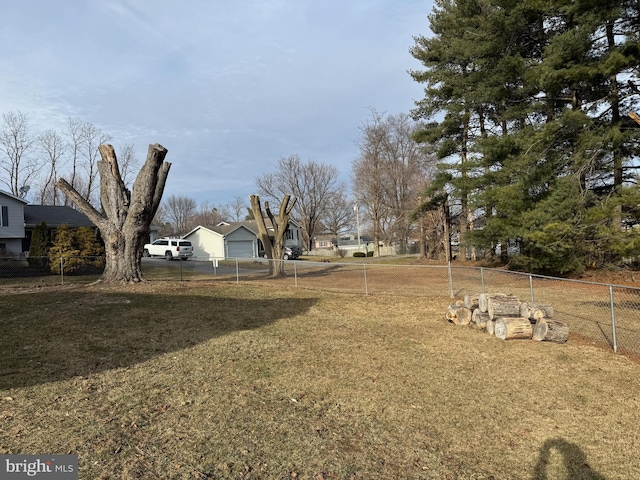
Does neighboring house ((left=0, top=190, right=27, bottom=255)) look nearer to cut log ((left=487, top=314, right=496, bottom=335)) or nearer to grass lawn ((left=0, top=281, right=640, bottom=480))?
grass lawn ((left=0, top=281, right=640, bottom=480))

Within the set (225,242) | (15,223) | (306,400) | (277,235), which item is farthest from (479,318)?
(225,242)

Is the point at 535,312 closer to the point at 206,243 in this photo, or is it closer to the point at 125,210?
the point at 125,210

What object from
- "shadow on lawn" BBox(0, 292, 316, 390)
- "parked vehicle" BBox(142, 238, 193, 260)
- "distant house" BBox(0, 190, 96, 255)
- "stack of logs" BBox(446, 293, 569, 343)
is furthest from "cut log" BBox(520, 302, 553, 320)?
"parked vehicle" BBox(142, 238, 193, 260)

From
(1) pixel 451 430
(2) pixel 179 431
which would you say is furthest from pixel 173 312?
(1) pixel 451 430

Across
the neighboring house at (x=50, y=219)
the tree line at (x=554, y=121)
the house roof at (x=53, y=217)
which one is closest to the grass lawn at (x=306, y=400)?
the tree line at (x=554, y=121)

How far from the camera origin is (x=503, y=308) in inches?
316

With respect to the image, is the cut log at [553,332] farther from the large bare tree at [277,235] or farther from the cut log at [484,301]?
the large bare tree at [277,235]

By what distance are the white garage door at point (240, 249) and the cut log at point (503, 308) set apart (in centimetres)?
2818

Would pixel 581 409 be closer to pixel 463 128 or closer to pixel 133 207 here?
pixel 133 207

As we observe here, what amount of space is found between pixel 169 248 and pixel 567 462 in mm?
31030

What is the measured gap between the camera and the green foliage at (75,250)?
1700 centimetres

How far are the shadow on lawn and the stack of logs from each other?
402 cm

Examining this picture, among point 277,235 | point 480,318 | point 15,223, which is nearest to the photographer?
point 480,318

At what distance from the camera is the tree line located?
528 inches
